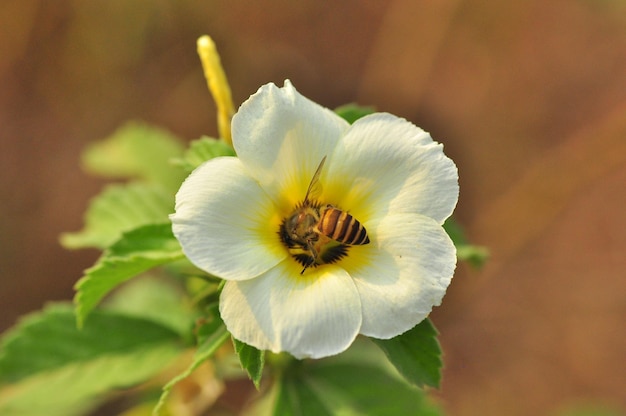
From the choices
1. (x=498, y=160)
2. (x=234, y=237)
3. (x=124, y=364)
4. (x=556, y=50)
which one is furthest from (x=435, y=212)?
(x=556, y=50)

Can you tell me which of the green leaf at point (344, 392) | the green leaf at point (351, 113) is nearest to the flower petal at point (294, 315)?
the green leaf at point (351, 113)

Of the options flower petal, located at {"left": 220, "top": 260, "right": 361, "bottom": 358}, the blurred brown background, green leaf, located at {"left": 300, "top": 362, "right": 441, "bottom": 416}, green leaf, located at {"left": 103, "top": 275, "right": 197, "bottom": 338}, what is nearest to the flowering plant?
flower petal, located at {"left": 220, "top": 260, "right": 361, "bottom": 358}

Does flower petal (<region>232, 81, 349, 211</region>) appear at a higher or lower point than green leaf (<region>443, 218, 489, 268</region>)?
higher

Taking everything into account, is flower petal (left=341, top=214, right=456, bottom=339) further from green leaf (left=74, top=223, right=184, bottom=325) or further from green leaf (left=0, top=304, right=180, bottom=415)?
green leaf (left=0, top=304, right=180, bottom=415)

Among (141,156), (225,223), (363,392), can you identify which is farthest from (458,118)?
(225,223)

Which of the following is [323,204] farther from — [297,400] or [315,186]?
[297,400]

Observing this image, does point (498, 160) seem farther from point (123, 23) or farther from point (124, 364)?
point (124, 364)
